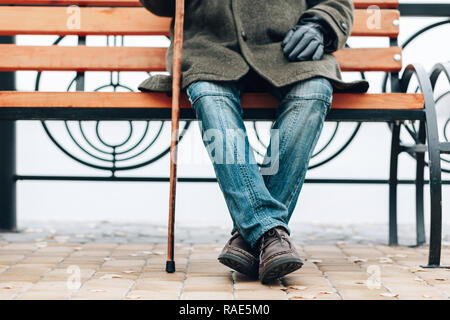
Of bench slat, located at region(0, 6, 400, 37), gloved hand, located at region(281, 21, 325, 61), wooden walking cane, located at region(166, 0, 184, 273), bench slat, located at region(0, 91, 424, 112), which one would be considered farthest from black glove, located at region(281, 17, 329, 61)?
bench slat, located at region(0, 6, 400, 37)

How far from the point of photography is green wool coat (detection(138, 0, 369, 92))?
2480mm

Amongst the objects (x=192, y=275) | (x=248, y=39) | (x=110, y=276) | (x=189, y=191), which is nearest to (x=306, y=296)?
(x=192, y=275)

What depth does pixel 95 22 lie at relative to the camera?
3.12 m

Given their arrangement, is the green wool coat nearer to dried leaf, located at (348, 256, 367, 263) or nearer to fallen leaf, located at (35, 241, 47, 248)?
dried leaf, located at (348, 256, 367, 263)

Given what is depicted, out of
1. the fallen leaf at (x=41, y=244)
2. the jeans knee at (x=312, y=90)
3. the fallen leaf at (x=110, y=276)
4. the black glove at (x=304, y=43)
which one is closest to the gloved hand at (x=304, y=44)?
the black glove at (x=304, y=43)

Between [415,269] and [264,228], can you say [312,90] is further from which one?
[415,269]

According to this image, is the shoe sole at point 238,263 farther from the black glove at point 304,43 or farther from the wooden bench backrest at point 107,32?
the wooden bench backrest at point 107,32

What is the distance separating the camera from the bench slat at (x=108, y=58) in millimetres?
3029

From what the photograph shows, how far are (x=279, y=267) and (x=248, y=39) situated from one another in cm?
102

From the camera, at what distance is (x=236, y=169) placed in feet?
7.34
